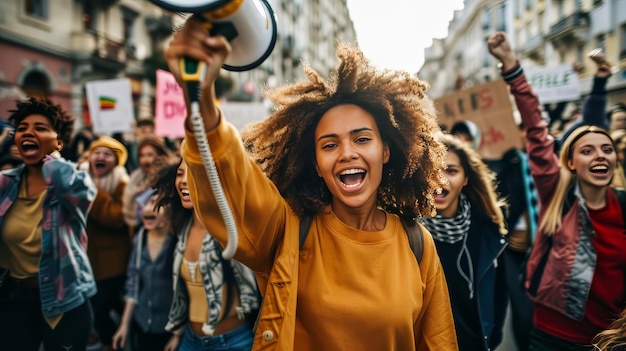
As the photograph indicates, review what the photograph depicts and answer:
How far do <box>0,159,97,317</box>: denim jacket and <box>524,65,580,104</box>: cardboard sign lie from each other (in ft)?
17.9

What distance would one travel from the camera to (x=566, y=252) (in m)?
2.72

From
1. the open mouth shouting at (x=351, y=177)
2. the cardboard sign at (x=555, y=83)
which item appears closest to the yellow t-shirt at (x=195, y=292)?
the open mouth shouting at (x=351, y=177)

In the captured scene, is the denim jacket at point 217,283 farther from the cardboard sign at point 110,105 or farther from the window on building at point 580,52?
the window on building at point 580,52

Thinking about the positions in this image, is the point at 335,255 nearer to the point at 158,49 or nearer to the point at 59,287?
the point at 59,287

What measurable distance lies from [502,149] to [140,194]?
12.7 feet

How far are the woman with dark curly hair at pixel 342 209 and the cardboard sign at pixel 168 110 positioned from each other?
4513 mm

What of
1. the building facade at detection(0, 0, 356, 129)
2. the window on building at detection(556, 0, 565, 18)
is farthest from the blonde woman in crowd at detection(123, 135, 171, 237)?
the window on building at detection(556, 0, 565, 18)

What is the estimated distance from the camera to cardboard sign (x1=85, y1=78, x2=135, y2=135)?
258 inches

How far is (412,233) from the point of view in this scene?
74.5 inches

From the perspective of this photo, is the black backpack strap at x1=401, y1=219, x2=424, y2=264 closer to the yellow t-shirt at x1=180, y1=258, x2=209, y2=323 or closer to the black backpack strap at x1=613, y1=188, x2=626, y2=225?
the yellow t-shirt at x1=180, y1=258, x2=209, y2=323

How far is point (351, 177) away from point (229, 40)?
763mm

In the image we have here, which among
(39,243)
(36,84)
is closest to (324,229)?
(39,243)

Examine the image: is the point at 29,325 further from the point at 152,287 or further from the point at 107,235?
the point at 107,235

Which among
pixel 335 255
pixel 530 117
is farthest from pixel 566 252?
pixel 335 255
